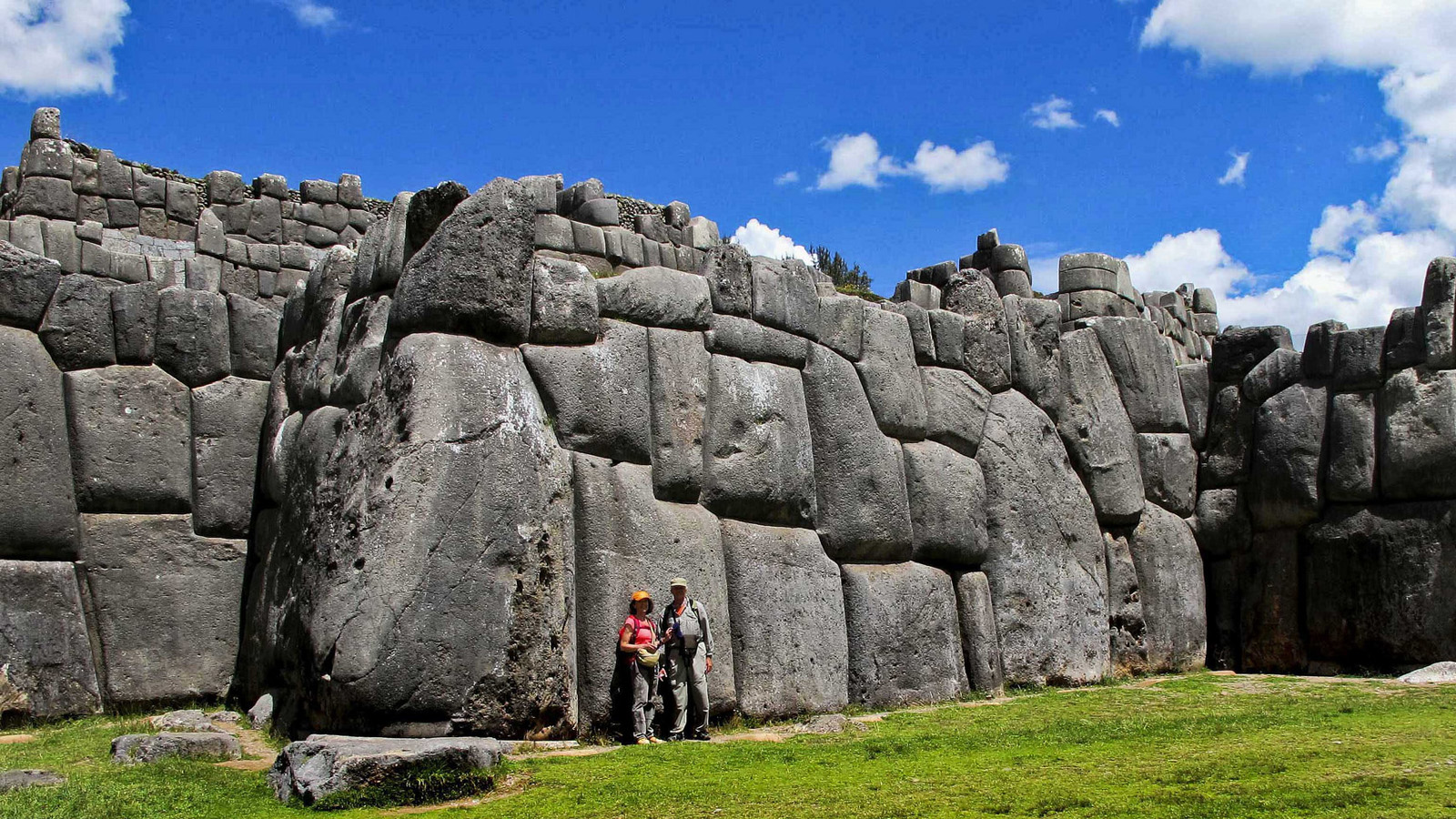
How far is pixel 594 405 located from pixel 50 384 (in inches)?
185

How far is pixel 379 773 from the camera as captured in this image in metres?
7.16

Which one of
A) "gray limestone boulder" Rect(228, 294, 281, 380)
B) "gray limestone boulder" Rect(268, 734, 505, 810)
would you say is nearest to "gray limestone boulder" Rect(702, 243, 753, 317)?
"gray limestone boulder" Rect(228, 294, 281, 380)

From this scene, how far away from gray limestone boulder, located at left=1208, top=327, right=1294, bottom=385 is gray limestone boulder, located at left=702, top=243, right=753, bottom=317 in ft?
23.8

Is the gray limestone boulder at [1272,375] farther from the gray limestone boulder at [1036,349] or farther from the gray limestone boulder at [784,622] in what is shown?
the gray limestone boulder at [784,622]

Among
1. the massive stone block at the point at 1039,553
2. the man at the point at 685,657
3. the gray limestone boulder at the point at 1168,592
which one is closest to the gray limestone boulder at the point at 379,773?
the man at the point at 685,657

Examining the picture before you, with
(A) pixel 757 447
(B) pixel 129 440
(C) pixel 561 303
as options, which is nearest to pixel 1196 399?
(A) pixel 757 447

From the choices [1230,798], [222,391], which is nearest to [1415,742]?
[1230,798]

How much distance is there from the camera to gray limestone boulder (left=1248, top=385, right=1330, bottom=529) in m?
14.7

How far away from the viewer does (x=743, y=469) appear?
11078mm

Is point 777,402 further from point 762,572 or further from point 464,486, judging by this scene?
point 464,486

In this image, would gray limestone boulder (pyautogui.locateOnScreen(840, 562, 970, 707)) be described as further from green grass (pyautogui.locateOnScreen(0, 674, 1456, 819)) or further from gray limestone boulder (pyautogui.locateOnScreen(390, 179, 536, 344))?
gray limestone boulder (pyautogui.locateOnScreen(390, 179, 536, 344))

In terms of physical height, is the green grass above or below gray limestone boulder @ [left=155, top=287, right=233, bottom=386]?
below

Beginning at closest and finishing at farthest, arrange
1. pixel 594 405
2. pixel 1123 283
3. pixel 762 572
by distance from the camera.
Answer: pixel 594 405 < pixel 762 572 < pixel 1123 283

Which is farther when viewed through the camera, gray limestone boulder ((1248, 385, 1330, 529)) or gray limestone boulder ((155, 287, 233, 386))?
gray limestone boulder ((1248, 385, 1330, 529))
